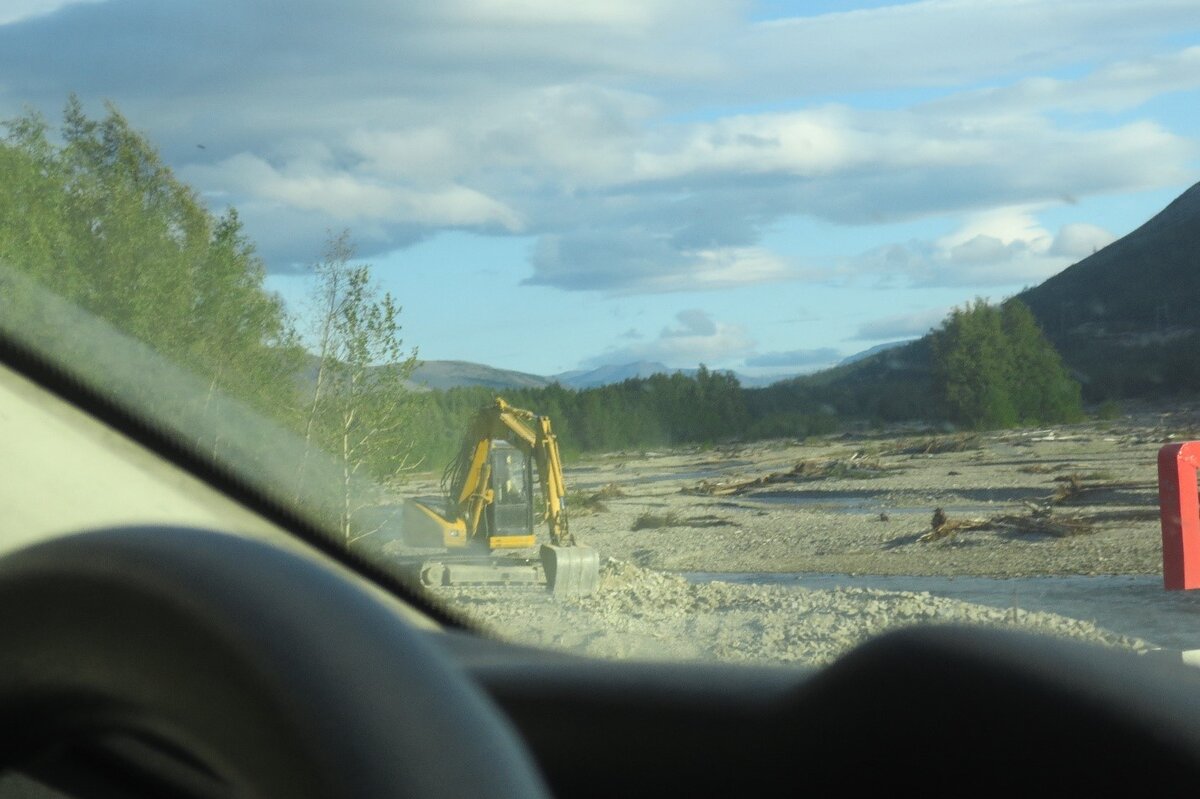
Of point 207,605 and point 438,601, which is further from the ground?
point 207,605

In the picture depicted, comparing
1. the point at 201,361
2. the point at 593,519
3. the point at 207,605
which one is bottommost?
the point at 593,519

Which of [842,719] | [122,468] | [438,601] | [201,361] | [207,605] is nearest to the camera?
[207,605]

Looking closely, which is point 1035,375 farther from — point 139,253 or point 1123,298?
point 139,253

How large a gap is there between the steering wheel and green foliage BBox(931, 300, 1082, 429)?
334 centimetres

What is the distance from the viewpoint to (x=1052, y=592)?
432 centimetres

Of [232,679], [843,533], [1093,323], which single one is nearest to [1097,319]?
[1093,323]

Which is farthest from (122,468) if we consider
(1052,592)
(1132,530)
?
(1132,530)

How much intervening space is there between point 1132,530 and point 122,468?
401 cm

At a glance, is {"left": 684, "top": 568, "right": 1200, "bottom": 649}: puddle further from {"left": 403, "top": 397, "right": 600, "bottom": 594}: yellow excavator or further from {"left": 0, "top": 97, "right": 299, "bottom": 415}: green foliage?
{"left": 403, "top": 397, "right": 600, "bottom": 594}: yellow excavator

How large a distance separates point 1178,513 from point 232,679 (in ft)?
12.9

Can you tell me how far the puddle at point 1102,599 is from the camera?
372cm

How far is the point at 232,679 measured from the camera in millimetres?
865

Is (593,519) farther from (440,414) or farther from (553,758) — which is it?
(553,758)

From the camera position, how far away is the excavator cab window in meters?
13.5
